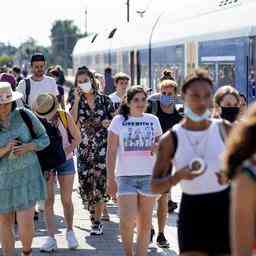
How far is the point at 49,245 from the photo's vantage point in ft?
25.5

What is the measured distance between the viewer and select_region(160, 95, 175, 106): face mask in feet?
28.0

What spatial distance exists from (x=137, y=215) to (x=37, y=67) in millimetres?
3338

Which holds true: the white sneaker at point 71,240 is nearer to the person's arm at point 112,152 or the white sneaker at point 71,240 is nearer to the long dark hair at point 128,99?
the person's arm at point 112,152

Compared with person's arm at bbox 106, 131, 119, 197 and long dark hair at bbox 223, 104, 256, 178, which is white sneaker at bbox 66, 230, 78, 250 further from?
long dark hair at bbox 223, 104, 256, 178

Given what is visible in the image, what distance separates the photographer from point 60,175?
7918mm

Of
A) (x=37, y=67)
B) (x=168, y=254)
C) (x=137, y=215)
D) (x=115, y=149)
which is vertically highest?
(x=37, y=67)

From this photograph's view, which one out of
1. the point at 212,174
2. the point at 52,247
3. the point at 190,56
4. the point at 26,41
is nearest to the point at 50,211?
the point at 52,247

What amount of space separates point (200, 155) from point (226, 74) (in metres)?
9.02

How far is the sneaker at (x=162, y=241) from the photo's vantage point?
7.88 metres

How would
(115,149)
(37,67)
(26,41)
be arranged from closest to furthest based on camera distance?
(115,149) → (37,67) → (26,41)

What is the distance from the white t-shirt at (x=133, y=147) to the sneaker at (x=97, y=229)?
2079mm

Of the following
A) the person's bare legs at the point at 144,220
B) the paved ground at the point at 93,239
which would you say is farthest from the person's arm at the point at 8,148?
the paved ground at the point at 93,239

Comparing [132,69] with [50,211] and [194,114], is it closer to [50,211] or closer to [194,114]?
[50,211]

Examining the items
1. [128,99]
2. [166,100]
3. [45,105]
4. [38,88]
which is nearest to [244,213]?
[128,99]
